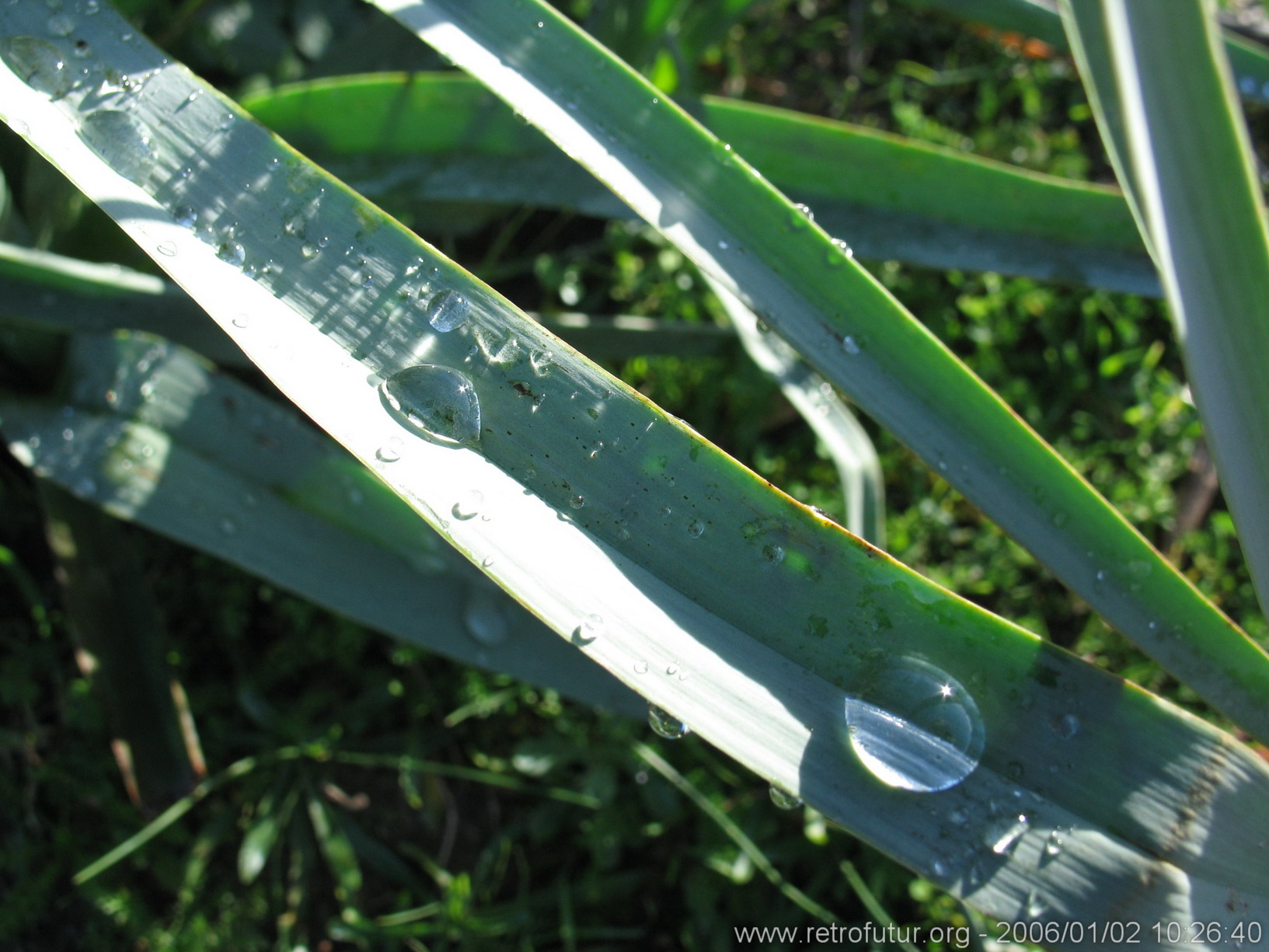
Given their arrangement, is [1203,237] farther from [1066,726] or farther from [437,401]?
[437,401]

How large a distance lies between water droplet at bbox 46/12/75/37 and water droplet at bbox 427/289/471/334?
481 mm

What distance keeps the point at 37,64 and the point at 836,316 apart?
0.75 metres

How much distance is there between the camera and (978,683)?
0.75m

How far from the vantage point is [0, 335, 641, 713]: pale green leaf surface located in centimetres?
106

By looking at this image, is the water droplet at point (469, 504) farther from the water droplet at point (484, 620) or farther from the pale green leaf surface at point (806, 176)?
the pale green leaf surface at point (806, 176)

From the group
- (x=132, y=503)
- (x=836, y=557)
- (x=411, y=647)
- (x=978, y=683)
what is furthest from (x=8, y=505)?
(x=978, y=683)

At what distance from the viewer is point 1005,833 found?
723 millimetres

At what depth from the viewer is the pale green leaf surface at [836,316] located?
80 cm

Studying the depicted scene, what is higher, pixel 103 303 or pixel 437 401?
pixel 437 401

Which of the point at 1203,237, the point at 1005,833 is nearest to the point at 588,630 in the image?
the point at 1005,833

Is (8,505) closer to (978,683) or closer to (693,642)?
(693,642)

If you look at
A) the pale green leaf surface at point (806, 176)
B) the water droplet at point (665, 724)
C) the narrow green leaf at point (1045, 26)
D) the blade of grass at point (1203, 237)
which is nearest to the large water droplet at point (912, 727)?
the water droplet at point (665, 724)

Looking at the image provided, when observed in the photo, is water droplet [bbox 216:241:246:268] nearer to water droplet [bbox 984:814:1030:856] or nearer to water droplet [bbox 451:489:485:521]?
water droplet [bbox 451:489:485:521]

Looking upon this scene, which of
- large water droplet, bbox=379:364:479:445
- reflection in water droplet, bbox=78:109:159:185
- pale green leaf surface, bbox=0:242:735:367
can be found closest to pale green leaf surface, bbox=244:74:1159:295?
pale green leaf surface, bbox=0:242:735:367
